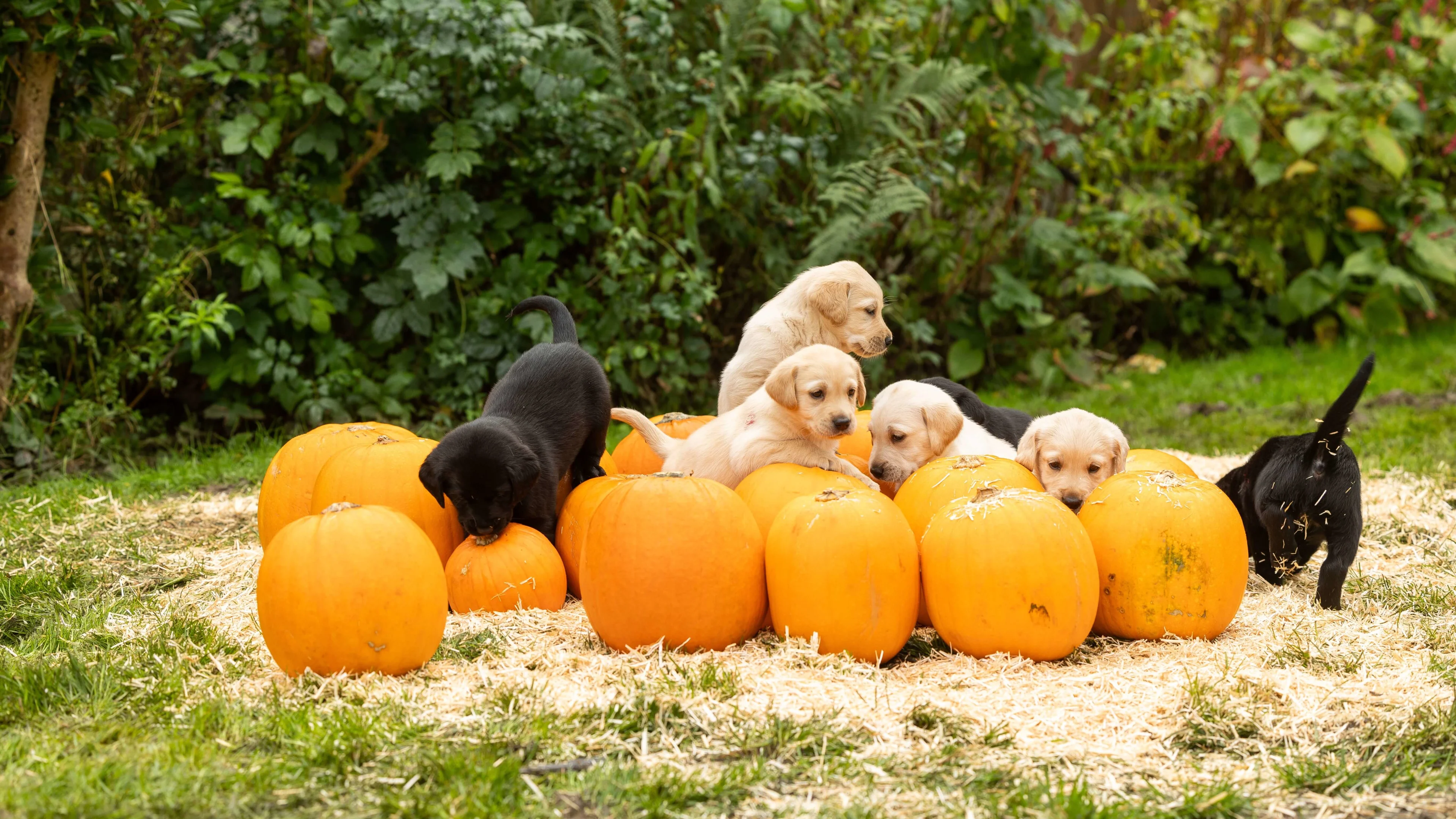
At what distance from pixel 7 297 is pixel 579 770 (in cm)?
502

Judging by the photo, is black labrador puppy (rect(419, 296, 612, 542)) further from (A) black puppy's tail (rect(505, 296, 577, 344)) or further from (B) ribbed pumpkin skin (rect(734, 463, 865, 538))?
(B) ribbed pumpkin skin (rect(734, 463, 865, 538))

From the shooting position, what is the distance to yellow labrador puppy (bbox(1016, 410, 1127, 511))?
13.3 feet

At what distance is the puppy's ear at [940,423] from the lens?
4.29 meters

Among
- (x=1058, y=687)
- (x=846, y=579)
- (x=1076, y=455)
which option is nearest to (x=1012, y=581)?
(x=1058, y=687)

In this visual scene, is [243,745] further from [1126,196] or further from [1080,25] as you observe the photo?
[1080,25]

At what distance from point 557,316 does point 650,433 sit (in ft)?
2.77

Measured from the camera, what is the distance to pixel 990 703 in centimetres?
280

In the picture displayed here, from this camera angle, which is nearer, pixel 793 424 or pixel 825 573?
pixel 825 573

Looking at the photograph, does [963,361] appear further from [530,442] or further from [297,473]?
[297,473]

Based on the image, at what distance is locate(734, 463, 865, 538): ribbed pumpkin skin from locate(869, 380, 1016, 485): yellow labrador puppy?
462 mm

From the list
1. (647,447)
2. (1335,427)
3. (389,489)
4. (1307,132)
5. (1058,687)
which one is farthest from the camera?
(1307,132)

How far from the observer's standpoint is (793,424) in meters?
4.09

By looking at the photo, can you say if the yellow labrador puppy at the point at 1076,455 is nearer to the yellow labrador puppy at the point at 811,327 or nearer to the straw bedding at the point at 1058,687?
the straw bedding at the point at 1058,687

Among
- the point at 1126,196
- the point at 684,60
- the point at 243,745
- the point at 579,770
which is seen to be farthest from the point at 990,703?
the point at 1126,196
